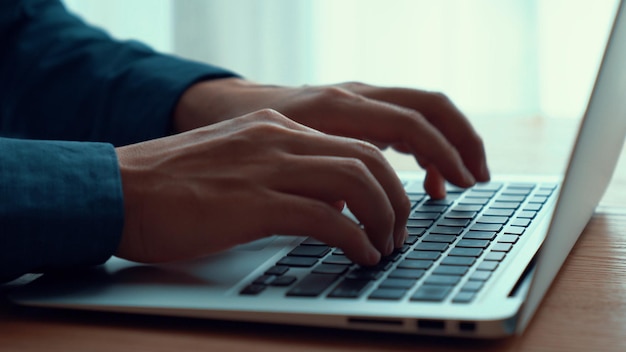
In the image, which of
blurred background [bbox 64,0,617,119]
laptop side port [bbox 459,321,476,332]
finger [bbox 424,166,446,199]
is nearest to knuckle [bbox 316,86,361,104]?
finger [bbox 424,166,446,199]

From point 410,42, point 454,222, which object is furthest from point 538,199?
point 410,42

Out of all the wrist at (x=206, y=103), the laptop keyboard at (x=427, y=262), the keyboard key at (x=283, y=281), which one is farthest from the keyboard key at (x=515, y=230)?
the wrist at (x=206, y=103)

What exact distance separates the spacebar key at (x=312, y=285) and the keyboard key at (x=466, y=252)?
98mm

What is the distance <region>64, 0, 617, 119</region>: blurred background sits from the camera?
2.00m

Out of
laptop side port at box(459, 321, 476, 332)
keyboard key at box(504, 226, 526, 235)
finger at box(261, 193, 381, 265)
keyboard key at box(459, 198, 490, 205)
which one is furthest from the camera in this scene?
keyboard key at box(459, 198, 490, 205)

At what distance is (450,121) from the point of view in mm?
852

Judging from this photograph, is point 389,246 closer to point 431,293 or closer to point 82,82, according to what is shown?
point 431,293

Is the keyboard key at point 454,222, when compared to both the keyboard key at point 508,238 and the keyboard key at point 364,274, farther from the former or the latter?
the keyboard key at point 364,274

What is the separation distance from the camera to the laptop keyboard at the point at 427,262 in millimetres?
504

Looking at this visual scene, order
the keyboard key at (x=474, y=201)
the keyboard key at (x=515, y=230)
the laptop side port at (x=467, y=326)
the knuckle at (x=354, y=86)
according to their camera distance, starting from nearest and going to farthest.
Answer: the laptop side port at (x=467, y=326) < the keyboard key at (x=515, y=230) < the keyboard key at (x=474, y=201) < the knuckle at (x=354, y=86)

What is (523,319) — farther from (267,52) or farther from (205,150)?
(267,52)

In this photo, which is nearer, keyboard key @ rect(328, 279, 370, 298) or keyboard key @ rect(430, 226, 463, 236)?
keyboard key @ rect(328, 279, 370, 298)

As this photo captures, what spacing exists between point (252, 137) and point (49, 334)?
0.20m

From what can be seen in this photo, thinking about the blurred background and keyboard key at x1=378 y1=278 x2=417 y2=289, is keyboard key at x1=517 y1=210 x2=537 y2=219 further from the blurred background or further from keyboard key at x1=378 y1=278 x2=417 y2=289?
the blurred background
